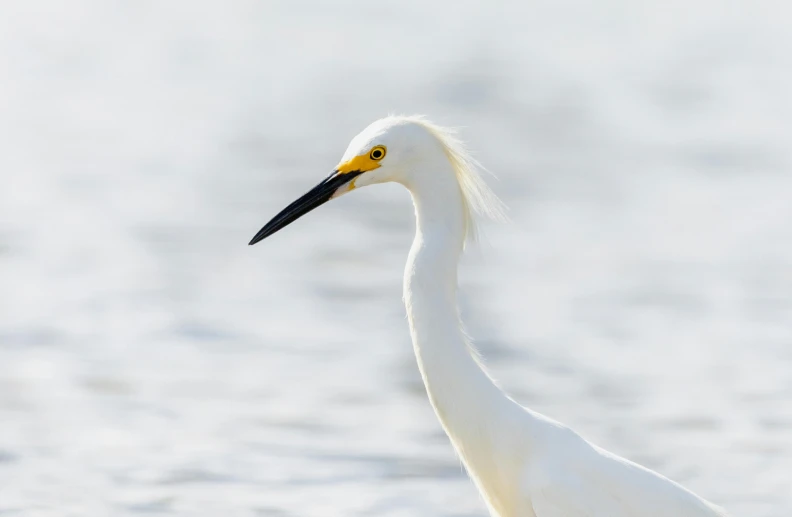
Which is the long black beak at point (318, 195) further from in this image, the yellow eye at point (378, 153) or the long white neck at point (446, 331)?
the long white neck at point (446, 331)

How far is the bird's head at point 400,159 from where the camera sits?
6281mm

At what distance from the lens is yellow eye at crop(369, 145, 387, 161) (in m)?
6.29

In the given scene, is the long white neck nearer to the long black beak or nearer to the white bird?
the white bird

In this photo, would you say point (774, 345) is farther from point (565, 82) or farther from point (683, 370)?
point (565, 82)

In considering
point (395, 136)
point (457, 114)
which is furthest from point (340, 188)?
point (457, 114)

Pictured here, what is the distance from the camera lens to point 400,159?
6.29m

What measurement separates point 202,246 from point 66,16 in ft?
39.4

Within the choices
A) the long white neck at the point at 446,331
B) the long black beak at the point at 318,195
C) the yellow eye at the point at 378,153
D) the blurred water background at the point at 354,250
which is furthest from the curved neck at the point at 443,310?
the blurred water background at the point at 354,250

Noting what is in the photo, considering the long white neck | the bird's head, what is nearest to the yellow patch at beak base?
the bird's head

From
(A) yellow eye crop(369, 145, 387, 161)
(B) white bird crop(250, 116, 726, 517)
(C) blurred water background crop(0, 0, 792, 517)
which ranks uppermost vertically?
(C) blurred water background crop(0, 0, 792, 517)

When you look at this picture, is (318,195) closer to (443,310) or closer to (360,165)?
(360,165)

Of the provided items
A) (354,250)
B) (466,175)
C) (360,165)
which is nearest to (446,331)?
(466,175)

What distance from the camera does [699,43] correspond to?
79.7 feet

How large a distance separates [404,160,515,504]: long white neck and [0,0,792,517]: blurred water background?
2.19 meters
